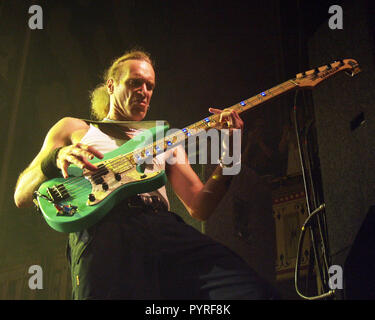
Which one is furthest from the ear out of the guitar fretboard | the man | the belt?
the belt

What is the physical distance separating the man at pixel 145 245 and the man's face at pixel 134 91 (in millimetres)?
157

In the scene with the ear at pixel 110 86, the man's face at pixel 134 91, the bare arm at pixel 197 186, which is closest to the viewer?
the bare arm at pixel 197 186

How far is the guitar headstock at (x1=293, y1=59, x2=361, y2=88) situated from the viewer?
5.72 feet

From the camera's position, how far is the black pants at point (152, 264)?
58.0 inches

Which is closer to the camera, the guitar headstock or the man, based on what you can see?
the man

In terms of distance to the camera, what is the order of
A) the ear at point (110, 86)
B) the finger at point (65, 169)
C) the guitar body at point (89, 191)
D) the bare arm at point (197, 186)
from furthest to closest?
the ear at point (110, 86)
the bare arm at point (197, 186)
the finger at point (65, 169)
the guitar body at point (89, 191)

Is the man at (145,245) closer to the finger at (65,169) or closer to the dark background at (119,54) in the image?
the finger at (65,169)

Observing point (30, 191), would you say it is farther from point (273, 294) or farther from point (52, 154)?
point (273, 294)

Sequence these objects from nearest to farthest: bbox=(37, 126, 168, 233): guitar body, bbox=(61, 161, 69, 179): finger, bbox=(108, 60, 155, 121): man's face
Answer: bbox=(37, 126, 168, 233): guitar body → bbox=(61, 161, 69, 179): finger → bbox=(108, 60, 155, 121): man's face

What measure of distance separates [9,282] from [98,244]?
0.80 metres

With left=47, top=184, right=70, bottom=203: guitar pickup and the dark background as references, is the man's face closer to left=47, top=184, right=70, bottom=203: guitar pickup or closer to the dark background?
the dark background

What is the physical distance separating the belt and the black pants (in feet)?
0.09

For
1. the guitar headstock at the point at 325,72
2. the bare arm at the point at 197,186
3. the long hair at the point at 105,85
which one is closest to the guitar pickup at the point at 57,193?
the bare arm at the point at 197,186

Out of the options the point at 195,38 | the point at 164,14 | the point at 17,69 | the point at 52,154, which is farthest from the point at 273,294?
the point at 17,69
